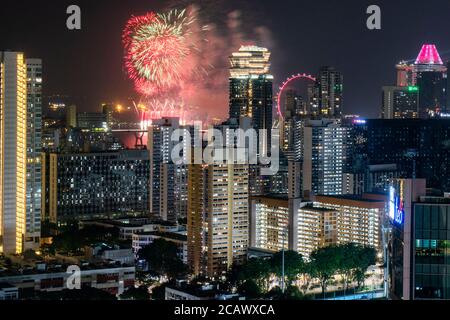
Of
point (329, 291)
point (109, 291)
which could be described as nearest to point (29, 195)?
point (109, 291)

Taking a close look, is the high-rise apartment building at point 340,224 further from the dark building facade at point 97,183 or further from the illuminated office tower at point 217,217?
the dark building facade at point 97,183

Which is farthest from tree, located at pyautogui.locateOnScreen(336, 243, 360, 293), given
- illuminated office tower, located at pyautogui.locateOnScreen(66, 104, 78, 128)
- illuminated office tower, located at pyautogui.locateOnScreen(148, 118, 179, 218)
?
illuminated office tower, located at pyautogui.locateOnScreen(66, 104, 78, 128)

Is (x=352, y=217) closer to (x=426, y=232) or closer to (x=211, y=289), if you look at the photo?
(x=211, y=289)

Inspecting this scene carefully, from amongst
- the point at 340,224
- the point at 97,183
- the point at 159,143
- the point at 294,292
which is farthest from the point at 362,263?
the point at 97,183

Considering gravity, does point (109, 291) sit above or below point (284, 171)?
below

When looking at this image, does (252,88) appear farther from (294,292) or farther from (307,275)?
(294,292)

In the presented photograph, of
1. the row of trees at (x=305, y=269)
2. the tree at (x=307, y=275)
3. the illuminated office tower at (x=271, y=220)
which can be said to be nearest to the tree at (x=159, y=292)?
the row of trees at (x=305, y=269)
